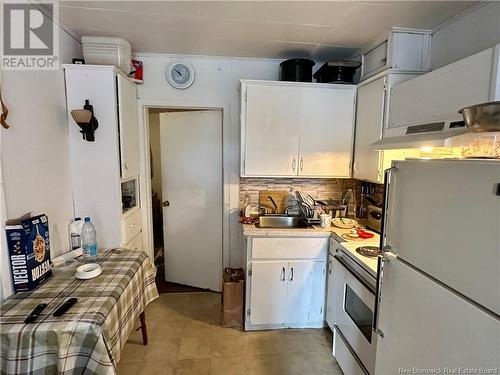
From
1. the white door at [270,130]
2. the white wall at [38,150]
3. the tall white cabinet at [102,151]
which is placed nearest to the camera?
the white wall at [38,150]

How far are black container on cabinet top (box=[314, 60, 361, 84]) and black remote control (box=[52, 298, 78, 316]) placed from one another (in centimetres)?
241

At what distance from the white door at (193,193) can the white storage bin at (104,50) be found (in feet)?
2.70

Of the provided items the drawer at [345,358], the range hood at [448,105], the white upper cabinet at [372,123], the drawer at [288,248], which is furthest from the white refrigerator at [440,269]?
the drawer at [288,248]

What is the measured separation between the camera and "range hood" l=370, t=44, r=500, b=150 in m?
1.00

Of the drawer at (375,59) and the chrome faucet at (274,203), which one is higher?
the drawer at (375,59)

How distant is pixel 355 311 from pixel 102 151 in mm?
2103

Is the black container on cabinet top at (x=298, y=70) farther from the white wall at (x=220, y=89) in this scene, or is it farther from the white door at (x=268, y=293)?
the white door at (x=268, y=293)

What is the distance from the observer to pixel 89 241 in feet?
6.10

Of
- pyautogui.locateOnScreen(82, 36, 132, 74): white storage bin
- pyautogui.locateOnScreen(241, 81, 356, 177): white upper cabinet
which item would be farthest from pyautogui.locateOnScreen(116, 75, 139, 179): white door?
pyautogui.locateOnScreen(241, 81, 356, 177): white upper cabinet

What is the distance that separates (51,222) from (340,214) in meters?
2.36

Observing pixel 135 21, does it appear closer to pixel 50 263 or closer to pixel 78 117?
pixel 78 117

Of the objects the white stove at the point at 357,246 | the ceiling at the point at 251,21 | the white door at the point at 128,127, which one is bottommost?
the white stove at the point at 357,246

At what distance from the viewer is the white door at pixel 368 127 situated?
6.62 ft

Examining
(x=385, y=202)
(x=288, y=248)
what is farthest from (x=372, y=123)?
(x=288, y=248)
